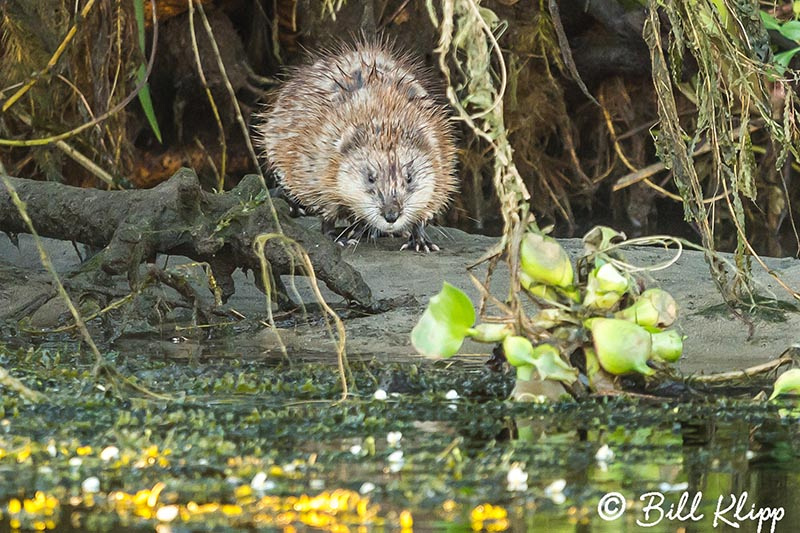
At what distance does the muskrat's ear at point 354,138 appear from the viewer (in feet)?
22.2

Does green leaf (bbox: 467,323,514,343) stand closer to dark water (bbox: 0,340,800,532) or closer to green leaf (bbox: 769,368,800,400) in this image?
dark water (bbox: 0,340,800,532)

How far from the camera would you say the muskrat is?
666 centimetres

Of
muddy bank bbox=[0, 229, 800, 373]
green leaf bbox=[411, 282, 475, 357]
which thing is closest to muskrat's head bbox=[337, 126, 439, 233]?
muddy bank bbox=[0, 229, 800, 373]

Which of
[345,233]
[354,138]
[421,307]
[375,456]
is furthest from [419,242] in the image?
[375,456]

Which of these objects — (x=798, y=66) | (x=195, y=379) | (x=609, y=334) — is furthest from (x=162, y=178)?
(x=609, y=334)

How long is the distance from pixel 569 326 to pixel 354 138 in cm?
334

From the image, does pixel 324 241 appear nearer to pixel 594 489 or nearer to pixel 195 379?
pixel 195 379

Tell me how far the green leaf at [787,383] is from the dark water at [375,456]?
0.09m

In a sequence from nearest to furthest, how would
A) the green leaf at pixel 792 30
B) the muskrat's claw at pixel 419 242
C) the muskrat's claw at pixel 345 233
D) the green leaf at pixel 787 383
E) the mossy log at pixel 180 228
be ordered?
the green leaf at pixel 787 383 → the mossy log at pixel 180 228 → the green leaf at pixel 792 30 → the muskrat's claw at pixel 419 242 → the muskrat's claw at pixel 345 233

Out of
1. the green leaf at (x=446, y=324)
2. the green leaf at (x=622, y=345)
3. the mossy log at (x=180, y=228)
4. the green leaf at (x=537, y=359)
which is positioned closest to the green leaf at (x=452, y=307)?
the green leaf at (x=446, y=324)

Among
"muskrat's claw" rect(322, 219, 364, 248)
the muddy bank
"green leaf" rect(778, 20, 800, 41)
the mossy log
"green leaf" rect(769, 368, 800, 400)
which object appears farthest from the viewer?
"muskrat's claw" rect(322, 219, 364, 248)

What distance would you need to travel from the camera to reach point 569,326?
361 centimetres

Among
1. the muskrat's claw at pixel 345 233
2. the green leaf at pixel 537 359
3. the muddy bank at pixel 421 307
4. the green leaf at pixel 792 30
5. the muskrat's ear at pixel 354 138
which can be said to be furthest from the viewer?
the muskrat's ear at pixel 354 138

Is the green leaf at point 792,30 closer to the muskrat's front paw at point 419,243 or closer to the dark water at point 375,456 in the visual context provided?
the muskrat's front paw at point 419,243
